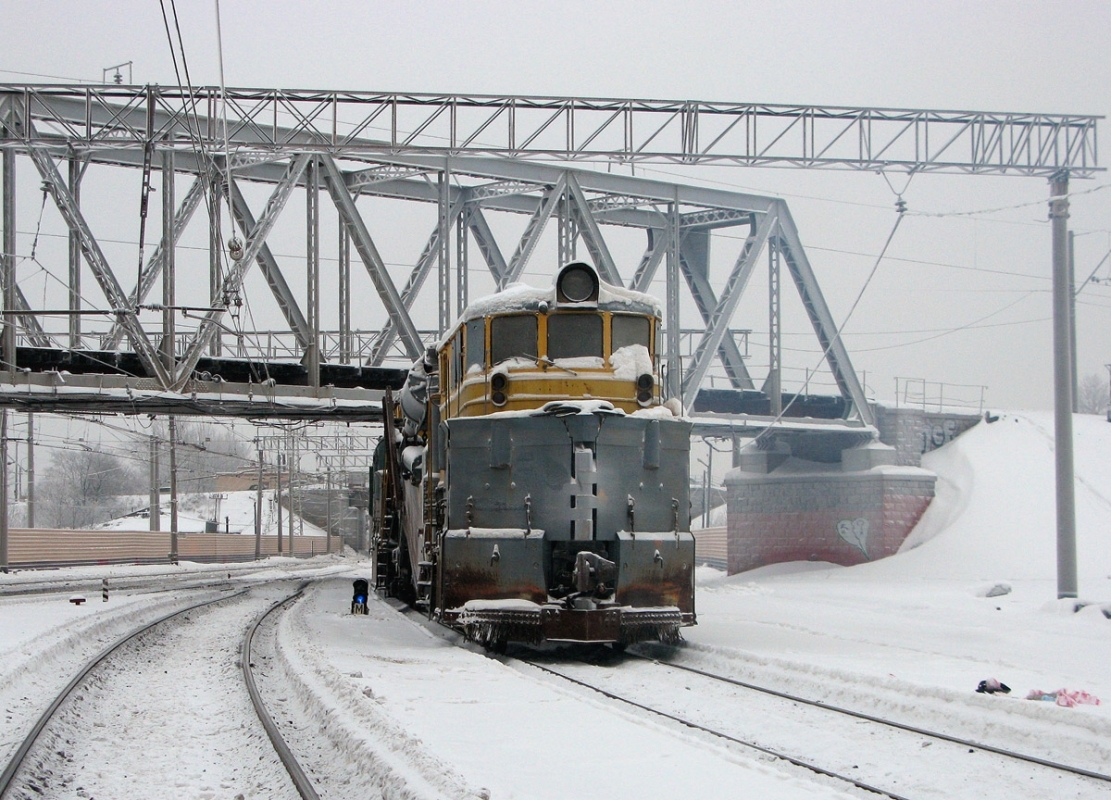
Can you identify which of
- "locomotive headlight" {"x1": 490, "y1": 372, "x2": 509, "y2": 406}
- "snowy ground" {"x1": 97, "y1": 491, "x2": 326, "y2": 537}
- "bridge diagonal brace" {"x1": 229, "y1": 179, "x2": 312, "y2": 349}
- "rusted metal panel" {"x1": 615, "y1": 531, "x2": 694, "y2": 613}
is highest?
"bridge diagonal brace" {"x1": 229, "y1": 179, "x2": 312, "y2": 349}

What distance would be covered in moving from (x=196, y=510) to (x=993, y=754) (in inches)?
4472

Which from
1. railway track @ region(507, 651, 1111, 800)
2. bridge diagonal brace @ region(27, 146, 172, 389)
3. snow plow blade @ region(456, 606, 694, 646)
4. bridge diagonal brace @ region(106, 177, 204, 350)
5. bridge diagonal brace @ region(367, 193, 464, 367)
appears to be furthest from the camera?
bridge diagonal brace @ region(367, 193, 464, 367)

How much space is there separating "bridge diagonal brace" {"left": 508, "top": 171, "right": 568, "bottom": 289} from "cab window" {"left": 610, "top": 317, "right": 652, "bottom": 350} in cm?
1746

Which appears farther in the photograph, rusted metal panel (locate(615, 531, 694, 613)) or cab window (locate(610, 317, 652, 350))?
cab window (locate(610, 317, 652, 350))

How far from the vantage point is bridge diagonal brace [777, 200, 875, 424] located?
1437 inches

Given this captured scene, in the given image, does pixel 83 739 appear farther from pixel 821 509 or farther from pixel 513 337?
pixel 821 509

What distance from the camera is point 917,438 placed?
37.9 meters

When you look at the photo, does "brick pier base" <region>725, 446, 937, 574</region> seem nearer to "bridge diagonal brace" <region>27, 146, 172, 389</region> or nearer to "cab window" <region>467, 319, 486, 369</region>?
"bridge diagonal brace" <region>27, 146, 172, 389</region>

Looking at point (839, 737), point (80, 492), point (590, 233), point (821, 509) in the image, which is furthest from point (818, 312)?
point (80, 492)

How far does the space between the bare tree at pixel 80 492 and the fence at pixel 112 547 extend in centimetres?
3086

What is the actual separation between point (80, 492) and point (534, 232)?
295 feet

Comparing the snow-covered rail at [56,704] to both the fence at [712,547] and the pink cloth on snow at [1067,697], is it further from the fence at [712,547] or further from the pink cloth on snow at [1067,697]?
the fence at [712,547]

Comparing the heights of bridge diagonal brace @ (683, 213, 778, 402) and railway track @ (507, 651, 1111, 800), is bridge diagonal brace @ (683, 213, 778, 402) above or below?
above

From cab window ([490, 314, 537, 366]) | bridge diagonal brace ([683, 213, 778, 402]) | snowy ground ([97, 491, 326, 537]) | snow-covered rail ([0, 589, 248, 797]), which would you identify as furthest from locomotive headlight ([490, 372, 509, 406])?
snowy ground ([97, 491, 326, 537])
